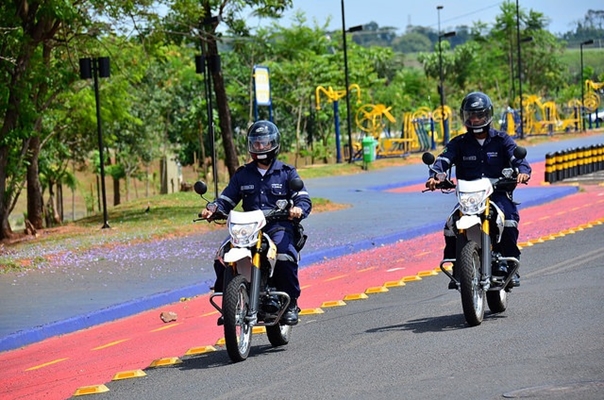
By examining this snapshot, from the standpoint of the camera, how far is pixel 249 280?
1014cm

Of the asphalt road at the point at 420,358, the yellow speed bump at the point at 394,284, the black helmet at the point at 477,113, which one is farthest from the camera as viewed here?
the yellow speed bump at the point at 394,284

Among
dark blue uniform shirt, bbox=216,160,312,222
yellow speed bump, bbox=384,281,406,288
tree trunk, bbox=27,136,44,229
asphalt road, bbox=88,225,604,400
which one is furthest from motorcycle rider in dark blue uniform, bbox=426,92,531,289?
tree trunk, bbox=27,136,44,229

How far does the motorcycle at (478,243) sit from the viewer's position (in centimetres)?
1052

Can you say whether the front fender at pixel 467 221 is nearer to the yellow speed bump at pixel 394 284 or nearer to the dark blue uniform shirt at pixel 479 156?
the dark blue uniform shirt at pixel 479 156

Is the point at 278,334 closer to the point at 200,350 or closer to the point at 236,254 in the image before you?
the point at 200,350

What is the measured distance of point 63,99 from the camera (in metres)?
32.5

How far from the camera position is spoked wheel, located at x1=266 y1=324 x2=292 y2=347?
10539 mm

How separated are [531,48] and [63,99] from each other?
7178cm

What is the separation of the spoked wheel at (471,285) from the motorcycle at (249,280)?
1.43 m

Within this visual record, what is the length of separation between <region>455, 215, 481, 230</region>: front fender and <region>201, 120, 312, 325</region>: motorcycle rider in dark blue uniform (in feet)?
4.10

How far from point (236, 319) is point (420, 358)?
1.45 m

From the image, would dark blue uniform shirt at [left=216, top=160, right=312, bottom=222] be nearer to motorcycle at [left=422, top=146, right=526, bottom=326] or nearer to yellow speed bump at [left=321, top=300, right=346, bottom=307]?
motorcycle at [left=422, top=146, right=526, bottom=326]

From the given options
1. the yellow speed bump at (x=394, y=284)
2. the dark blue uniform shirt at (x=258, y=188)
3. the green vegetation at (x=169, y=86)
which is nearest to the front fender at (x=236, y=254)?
the dark blue uniform shirt at (x=258, y=188)

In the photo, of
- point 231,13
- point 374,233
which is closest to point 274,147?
point 374,233
